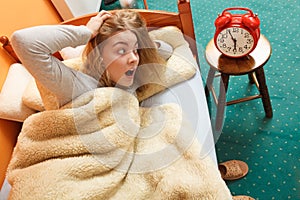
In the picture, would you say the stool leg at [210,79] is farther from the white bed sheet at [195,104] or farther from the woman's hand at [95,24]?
the woman's hand at [95,24]

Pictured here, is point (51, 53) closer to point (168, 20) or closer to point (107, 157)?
point (107, 157)

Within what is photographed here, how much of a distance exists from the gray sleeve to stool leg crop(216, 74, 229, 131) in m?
0.58

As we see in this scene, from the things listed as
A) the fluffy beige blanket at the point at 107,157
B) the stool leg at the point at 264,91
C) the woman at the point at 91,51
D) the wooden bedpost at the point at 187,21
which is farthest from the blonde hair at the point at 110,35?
the stool leg at the point at 264,91

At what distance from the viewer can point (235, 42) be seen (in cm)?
121

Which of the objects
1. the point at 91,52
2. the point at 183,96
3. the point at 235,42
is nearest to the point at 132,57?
the point at 91,52

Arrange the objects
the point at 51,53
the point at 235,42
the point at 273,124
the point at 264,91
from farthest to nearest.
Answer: the point at 273,124 < the point at 264,91 < the point at 235,42 < the point at 51,53

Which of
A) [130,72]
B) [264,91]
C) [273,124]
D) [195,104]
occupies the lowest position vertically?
[273,124]

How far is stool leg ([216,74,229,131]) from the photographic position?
133 centimetres

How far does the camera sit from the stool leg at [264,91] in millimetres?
1309

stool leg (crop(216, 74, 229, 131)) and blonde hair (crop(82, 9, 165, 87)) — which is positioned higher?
blonde hair (crop(82, 9, 165, 87))

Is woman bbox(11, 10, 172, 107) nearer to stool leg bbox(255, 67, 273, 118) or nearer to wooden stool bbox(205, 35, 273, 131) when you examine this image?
wooden stool bbox(205, 35, 273, 131)

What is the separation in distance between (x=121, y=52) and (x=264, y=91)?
2.20ft

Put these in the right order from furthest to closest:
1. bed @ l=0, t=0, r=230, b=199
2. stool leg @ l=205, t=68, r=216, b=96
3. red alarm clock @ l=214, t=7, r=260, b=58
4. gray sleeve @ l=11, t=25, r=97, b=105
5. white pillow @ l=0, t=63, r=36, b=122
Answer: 1. stool leg @ l=205, t=68, r=216, b=96
2. white pillow @ l=0, t=63, r=36, b=122
3. red alarm clock @ l=214, t=7, r=260, b=58
4. bed @ l=0, t=0, r=230, b=199
5. gray sleeve @ l=11, t=25, r=97, b=105

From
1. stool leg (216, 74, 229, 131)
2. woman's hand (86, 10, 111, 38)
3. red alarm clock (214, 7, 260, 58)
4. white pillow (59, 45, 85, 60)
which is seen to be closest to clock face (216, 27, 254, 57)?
red alarm clock (214, 7, 260, 58)
